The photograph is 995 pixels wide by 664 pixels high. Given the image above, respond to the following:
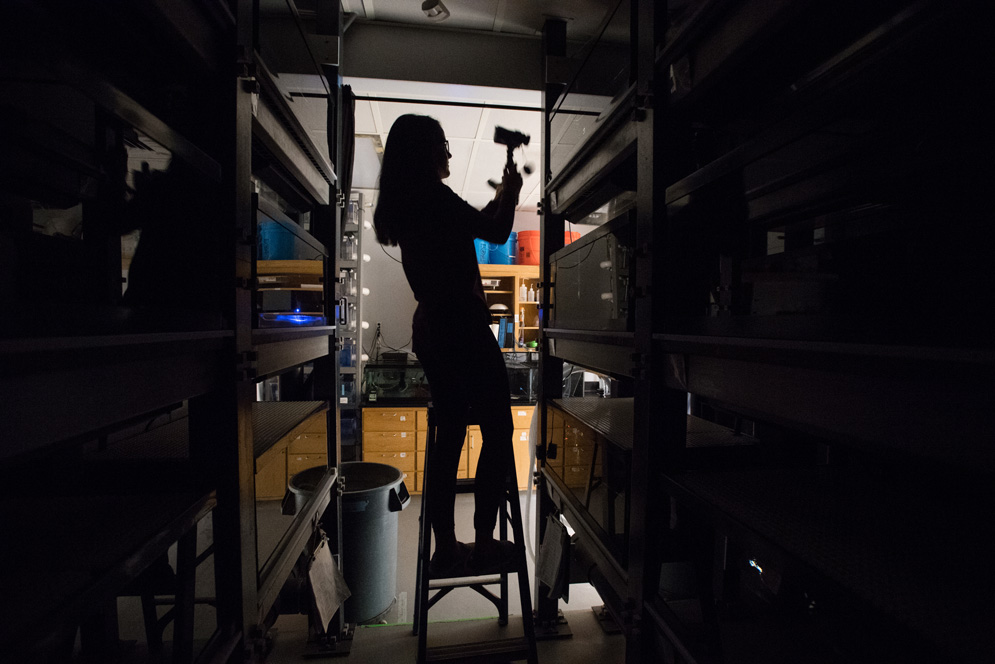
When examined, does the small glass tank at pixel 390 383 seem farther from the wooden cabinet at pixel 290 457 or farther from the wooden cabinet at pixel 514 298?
the wooden cabinet at pixel 290 457

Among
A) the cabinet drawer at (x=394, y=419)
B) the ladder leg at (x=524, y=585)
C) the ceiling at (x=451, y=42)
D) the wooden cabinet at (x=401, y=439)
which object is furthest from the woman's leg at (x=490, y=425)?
the cabinet drawer at (x=394, y=419)

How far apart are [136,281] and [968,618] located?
1.51 m

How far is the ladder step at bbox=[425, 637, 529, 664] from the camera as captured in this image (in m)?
Answer: 1.72

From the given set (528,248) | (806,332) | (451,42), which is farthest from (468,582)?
(528,248)

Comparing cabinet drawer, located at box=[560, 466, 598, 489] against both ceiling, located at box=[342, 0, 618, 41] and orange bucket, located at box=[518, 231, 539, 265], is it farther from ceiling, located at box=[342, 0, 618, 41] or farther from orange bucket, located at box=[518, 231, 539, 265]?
orange bucket, located at box=[518, 231, 539, 265]

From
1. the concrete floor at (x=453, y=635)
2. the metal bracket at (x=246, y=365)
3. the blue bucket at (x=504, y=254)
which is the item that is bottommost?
→ the concrete floor at (x=453, y=635)

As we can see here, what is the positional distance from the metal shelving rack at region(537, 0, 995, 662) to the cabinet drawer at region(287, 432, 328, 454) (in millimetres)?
1289

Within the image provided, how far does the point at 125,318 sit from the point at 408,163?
101 centimetres

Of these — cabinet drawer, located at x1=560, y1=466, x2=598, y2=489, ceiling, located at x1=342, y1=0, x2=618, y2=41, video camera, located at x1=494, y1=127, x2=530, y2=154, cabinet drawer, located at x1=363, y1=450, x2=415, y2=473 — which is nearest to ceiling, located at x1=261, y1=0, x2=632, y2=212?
ceiling, located at x1=342, y1=0, x2=618, y2=41

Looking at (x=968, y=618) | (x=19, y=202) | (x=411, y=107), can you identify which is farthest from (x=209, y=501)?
(x=411, y=107)

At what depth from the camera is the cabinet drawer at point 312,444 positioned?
6.62 feet

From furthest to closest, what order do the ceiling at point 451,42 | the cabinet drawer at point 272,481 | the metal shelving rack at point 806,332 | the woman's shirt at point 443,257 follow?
the ceiling at point 451,42 → the woman's shirt at point 443,257 → the cabinet drawer at point 272,481 → the metal shelving rack at point 806,332

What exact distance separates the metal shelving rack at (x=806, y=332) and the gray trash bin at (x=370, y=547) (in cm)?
123

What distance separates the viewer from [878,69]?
2.12ft
